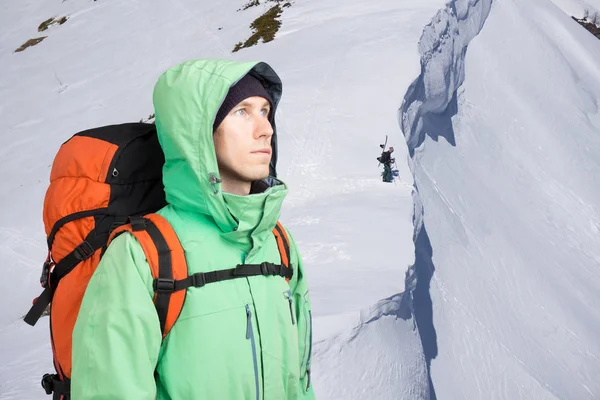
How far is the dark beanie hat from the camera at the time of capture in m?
1.85

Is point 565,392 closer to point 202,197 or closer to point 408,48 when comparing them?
point 408,48

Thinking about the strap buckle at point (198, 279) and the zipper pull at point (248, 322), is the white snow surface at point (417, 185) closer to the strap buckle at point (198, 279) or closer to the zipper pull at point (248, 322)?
the zipper pull at point (248, 322)

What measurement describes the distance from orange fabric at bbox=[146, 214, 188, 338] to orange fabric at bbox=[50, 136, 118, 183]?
31cm

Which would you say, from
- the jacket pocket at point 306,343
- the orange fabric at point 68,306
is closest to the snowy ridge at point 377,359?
the jacket pocket at point 306,343

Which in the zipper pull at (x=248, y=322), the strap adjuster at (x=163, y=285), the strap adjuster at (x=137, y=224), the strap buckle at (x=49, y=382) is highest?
the strap adjuster at (x=137, y=224)

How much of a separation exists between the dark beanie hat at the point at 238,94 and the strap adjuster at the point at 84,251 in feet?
1.82

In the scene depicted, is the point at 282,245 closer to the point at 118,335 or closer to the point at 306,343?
the point at 306,343

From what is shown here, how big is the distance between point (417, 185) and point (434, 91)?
304 centimetres

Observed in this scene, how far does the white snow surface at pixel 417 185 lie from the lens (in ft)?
17.6

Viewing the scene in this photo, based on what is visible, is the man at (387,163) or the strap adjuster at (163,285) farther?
the man at (387,163)

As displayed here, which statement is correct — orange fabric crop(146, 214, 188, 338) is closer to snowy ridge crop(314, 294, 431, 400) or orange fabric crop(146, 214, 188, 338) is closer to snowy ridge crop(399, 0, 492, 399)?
snowy ridge crop(314, 294, 431, 400)

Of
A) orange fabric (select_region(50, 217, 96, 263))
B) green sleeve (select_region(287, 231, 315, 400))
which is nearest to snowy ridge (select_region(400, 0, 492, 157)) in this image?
green sleeve (select_region(287, 231, 315, 400))

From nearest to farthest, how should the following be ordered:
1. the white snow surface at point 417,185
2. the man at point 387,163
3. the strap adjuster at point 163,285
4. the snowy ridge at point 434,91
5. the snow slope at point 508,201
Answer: the strap adjuster at point 163,285
the white snow surface at point 417,185
the snowy ridge at point 434,91
the snow slope at point 508,201
the man at point 387,163

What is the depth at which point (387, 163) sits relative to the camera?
7422 millimetres
